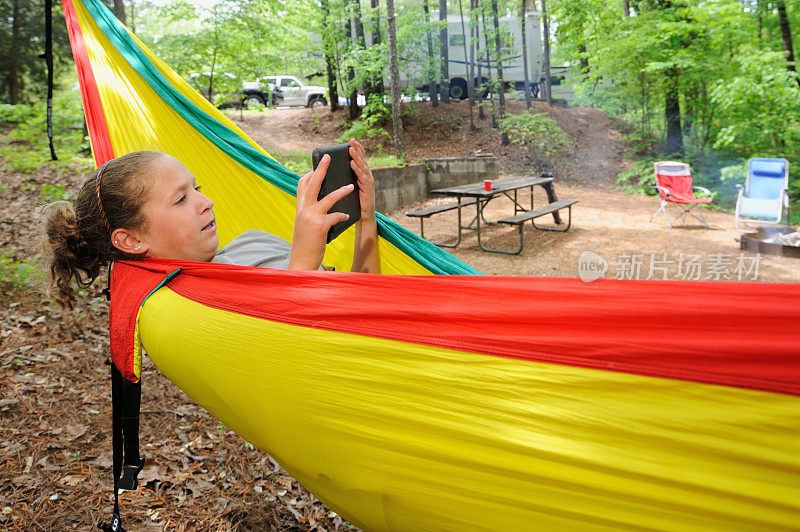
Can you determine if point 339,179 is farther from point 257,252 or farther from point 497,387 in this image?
point 497,387

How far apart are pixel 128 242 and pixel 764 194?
6.92 meters

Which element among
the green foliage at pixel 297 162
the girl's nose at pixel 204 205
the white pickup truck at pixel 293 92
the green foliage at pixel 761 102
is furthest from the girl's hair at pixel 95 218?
the white pickup truck at pixel 293 92

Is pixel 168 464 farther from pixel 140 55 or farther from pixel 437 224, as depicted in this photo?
pixel 437 224

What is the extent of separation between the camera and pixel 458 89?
14.1 m

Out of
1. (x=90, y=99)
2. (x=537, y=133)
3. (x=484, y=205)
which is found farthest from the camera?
(x=537, y=133)

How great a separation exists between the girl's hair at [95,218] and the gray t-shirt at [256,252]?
0.76ft

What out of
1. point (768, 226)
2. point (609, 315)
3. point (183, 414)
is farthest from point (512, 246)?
point (609, 315)

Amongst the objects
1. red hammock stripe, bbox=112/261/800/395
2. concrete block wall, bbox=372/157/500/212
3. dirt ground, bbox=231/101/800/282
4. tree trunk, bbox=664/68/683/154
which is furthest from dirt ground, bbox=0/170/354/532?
tree trunk, bbox=664/68/683/154

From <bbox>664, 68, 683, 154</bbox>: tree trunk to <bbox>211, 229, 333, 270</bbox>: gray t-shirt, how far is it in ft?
31.2

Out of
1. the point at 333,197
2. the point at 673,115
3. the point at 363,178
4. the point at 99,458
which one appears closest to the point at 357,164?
the point at 363,178

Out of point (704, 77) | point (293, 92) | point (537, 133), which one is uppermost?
point (293, 92)

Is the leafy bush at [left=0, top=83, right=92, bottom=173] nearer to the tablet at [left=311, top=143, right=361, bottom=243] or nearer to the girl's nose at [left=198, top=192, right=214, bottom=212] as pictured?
the girl's nose at [left=198, top=192, right=214, bottom=212]

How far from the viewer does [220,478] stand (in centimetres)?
181

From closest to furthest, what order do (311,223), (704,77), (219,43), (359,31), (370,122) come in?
(311,223) → (219,43) → (704,77) → (370,122) → (359,31)
